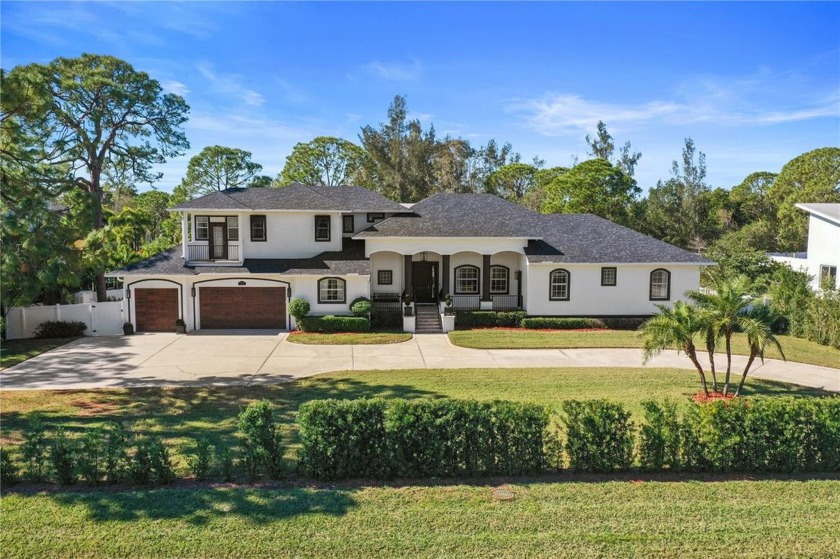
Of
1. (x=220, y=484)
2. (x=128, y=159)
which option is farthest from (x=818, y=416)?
(x=128, y=159)

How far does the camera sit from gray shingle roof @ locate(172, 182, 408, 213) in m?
25.8

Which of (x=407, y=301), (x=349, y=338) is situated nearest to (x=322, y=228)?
(x=407, y=301)

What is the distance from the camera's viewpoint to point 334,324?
24156 millimetres

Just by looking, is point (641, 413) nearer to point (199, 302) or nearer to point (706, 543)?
point (706, 543)

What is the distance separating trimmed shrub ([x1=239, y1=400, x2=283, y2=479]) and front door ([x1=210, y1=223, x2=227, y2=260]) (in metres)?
18.9

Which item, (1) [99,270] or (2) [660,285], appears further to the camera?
(1) [99,270]

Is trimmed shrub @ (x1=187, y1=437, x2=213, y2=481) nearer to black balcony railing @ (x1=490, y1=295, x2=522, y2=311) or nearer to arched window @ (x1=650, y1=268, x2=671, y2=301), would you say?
black balcony railing @ (x1=490, y1=295, x2=522, y2=311)

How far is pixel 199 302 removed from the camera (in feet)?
81.7

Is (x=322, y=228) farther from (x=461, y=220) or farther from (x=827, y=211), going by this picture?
(x=827, y=211)

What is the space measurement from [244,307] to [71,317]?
22.9 feet

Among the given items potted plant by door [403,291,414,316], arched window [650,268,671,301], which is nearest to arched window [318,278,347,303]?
potted plant by door [403,291,414,316]

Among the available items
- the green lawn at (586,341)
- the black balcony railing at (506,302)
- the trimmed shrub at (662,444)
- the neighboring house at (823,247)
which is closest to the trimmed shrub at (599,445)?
the trimmed shrub at (662,444)

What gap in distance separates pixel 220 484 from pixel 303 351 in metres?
12.3

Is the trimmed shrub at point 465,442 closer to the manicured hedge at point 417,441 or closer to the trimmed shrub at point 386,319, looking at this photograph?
the manicured hedge at point 417,441
